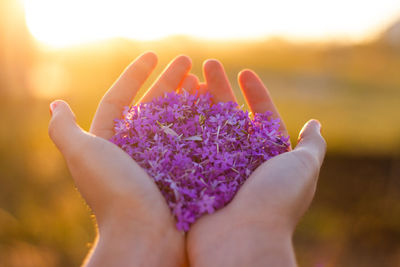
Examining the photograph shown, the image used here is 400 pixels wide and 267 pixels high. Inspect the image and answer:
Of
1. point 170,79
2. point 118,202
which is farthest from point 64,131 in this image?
point 170,79

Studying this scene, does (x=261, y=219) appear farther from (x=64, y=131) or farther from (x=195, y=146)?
(x=64, y=131)

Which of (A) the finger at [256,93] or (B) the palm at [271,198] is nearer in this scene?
(B) the palm at [271,198]

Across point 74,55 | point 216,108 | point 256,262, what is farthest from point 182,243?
point 74,55

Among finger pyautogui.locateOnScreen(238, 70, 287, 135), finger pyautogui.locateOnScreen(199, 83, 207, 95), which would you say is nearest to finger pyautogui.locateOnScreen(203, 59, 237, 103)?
finger pyautogui.locateOnScreen(199, 83, 207, 95)

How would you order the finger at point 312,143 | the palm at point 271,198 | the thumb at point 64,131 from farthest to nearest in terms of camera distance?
the finger at point 312,143 < the thumb at point 64,131 < the palm at point 271,198

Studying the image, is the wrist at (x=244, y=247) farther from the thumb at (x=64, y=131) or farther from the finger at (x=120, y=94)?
the finger at (x=120, y=94)

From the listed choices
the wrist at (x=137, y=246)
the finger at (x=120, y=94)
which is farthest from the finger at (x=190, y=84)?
the wrist at (x=137, y=246)

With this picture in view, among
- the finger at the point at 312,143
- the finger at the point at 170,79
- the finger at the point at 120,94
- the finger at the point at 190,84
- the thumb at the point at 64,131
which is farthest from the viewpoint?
the finger at the point at 190,84

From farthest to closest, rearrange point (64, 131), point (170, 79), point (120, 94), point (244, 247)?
point (170, 79)
point (120, 94)
point (64, 131)
point (244, 247)

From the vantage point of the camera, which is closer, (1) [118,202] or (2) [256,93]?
(1) [118,202]
